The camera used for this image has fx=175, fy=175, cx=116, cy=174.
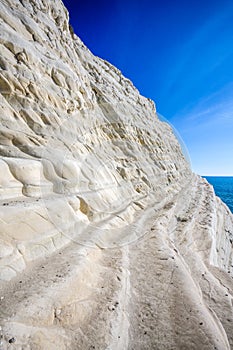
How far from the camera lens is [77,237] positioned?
4547mm

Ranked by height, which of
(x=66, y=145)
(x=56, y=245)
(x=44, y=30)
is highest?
(x=44, y=30)

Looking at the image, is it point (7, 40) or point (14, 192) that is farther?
point (7, 40)

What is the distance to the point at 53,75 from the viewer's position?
26.8ft

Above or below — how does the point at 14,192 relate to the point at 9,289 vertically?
above

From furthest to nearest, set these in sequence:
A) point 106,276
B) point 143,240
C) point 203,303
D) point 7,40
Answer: point 7,40 < point 143,240 < point 106,276 < point 203,303

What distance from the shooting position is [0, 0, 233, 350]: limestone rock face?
2482mm

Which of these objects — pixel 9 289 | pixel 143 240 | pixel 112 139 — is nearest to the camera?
pixel 9 289

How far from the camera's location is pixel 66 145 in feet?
22.6

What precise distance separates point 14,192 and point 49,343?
3.11 metres

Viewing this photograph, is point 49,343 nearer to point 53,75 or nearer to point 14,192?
point 14,192

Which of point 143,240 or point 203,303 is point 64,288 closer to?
point 203,303

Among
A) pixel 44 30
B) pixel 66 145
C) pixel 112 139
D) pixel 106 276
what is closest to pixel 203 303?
pixel 106 276

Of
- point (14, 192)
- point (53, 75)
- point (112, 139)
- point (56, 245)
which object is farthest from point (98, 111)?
point (56, 245)

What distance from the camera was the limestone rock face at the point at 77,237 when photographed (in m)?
2.48
